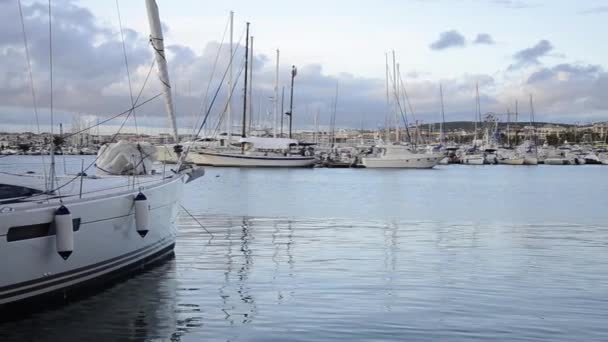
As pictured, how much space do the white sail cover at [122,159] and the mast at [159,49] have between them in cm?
126

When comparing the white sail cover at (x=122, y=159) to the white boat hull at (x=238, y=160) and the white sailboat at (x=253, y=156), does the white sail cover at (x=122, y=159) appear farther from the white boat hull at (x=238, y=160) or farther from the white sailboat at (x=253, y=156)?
the white boat hull at (x=238, y=160)

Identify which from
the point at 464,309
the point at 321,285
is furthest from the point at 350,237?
the point at 464,309

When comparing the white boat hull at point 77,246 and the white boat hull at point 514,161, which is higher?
the white boat hull at point 77,246

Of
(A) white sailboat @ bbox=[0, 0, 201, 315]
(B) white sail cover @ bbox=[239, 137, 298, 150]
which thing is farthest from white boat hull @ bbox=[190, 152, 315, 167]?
(A) white sailboat @ bbox=[0, 0, 201, 315]

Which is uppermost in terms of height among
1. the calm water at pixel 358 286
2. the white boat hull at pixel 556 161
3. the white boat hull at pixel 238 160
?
the white boat hull at pixel 238 160

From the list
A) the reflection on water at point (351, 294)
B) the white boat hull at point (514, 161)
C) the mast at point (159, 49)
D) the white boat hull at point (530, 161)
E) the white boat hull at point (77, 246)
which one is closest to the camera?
the white boat hull at point (77, 246)

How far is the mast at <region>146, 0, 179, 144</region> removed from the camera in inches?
753

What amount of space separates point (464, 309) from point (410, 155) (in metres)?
85.5

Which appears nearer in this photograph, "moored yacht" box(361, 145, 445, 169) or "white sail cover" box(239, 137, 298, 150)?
"white sail cover" box(239, 137, 298, 150)

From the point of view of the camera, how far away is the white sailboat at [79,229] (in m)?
11.6

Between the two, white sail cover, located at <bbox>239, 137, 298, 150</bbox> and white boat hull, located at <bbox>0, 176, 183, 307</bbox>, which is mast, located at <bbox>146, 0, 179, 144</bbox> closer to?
white boat hull, located at <bbox>0, 176, 183, 307</bbox>

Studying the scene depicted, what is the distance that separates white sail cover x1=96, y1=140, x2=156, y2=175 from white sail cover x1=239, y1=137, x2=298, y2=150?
7281cm

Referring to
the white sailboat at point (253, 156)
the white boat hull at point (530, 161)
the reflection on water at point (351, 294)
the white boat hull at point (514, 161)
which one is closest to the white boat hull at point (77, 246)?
the reflection on water at point (351, 294)

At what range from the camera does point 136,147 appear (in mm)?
19750
